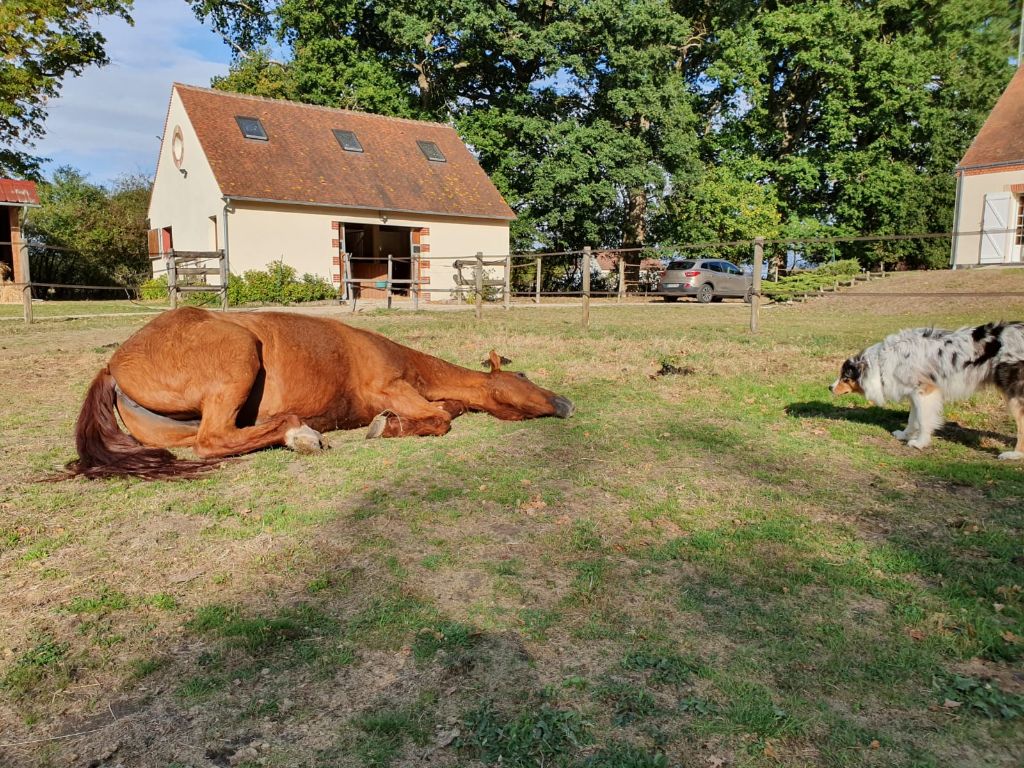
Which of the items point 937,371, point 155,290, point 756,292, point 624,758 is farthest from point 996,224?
point 155,290

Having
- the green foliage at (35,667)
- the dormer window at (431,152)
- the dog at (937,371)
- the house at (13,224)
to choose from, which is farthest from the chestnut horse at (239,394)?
the dormer window at (431,152)

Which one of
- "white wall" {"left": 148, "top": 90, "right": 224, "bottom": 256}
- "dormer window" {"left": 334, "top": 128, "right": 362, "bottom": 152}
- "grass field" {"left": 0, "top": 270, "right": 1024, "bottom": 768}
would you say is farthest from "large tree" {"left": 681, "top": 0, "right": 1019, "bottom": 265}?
"grass field" {"left": 0, "top": 270, "right": 1024, "bottom": 768}

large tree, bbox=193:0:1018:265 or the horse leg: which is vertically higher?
large tree, bbox=193:0:1018:265

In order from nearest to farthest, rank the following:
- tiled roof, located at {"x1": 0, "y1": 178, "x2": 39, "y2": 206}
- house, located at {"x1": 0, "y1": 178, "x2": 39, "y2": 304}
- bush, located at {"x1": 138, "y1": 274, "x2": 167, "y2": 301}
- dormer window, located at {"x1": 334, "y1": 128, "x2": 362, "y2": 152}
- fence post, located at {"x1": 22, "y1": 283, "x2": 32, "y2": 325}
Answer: fence post, located at {"x1": 22, "y1": 283, "x2": 32, "y2": 325}, house, located at {"x1": 0, "y1": 178, "x2": 39, "y2": 304}, tiled roof, located at {"x1": 0, "y1": 178, "x2": 39, "y2": 206}, bush, located at {"x1": 138, "y1": 274, "x2": 167, "y2": 301}, dormer window, located at {"x1": 334, "y1": 128, "x2": 362, "y2": 152}

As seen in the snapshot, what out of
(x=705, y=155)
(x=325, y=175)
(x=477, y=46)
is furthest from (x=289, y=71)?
(x=705, y=155)

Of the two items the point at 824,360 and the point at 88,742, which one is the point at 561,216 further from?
the point at 88,742

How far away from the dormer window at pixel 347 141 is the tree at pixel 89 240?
10.3 meters

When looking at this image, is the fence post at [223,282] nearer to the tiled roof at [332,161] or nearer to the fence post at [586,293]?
the tiled roof at [332,161]

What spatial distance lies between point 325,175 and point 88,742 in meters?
24.6

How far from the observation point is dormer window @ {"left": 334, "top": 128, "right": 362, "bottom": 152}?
26.0 m

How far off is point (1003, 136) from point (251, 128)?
86.1ft

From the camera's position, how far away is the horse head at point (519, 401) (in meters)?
6.09

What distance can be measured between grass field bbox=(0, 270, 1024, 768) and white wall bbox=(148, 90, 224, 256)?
63.9 feet

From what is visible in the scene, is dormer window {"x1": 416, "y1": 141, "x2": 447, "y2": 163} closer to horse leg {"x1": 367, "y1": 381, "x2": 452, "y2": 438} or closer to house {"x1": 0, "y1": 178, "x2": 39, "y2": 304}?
house {"x1": 0, "y1": 178, "x2": 39, "y2": 304}
